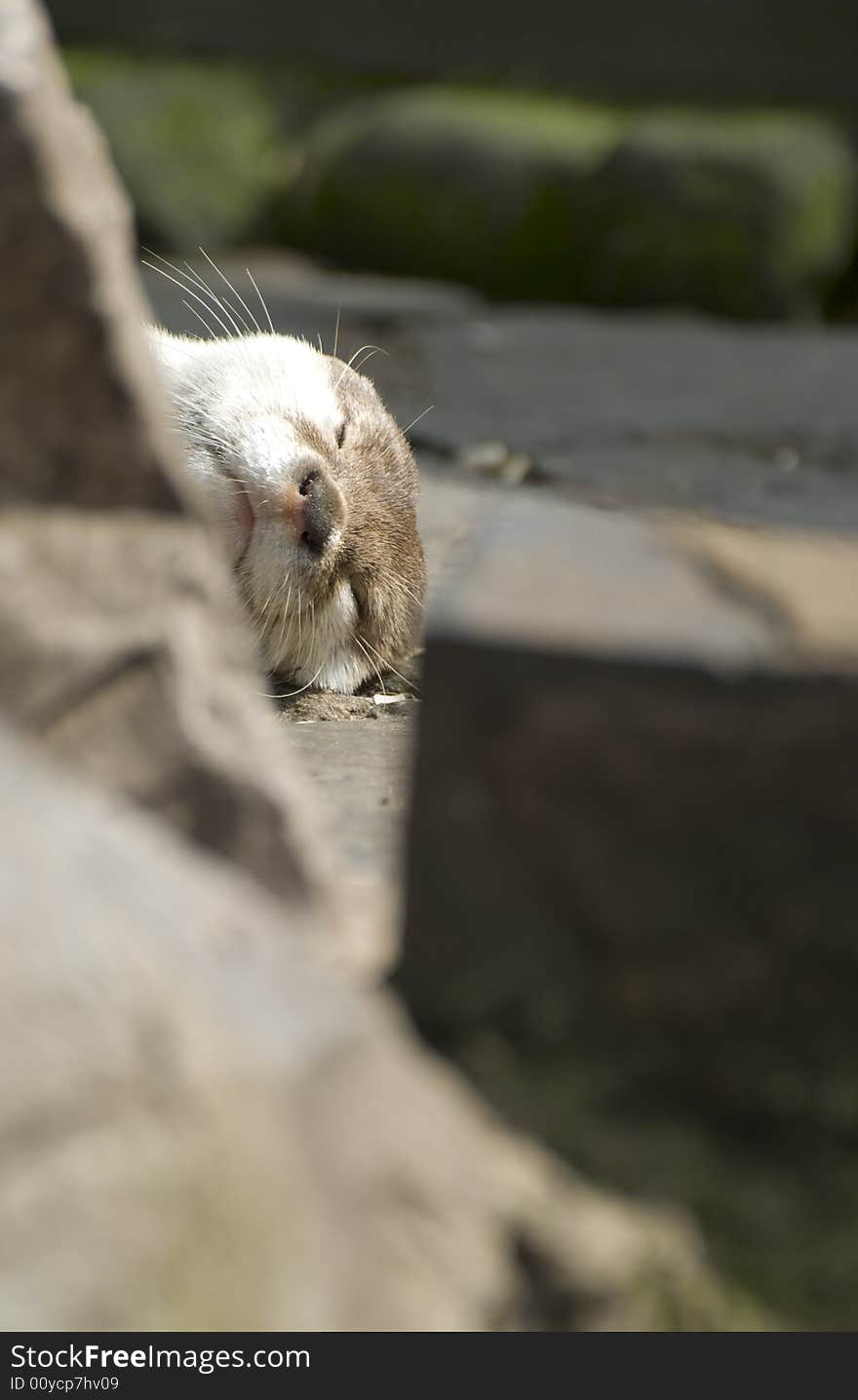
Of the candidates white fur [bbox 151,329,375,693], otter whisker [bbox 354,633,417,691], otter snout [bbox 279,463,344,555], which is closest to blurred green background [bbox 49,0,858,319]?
white fur [bbox 151,329,375,693]

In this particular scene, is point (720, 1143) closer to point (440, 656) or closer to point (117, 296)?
point (440, 656)

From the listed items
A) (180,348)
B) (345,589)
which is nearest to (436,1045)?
(345,589)

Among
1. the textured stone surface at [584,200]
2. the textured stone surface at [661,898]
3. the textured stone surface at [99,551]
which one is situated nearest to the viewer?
the textured stone surface at [661,898]

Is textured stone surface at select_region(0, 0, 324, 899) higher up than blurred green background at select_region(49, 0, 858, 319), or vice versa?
blurred green background at select_region(49, 0, 858, 319)

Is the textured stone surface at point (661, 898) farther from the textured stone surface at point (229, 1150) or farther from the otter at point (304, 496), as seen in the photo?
the otter at point (304, 496)

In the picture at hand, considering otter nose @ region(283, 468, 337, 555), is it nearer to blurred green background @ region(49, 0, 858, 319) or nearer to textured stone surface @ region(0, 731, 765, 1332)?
textured stone surface @ region(0, 731, 765, 1332)

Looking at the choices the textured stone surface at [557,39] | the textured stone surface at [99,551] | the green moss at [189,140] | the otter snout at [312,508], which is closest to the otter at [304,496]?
the otter snout at [312,508]
